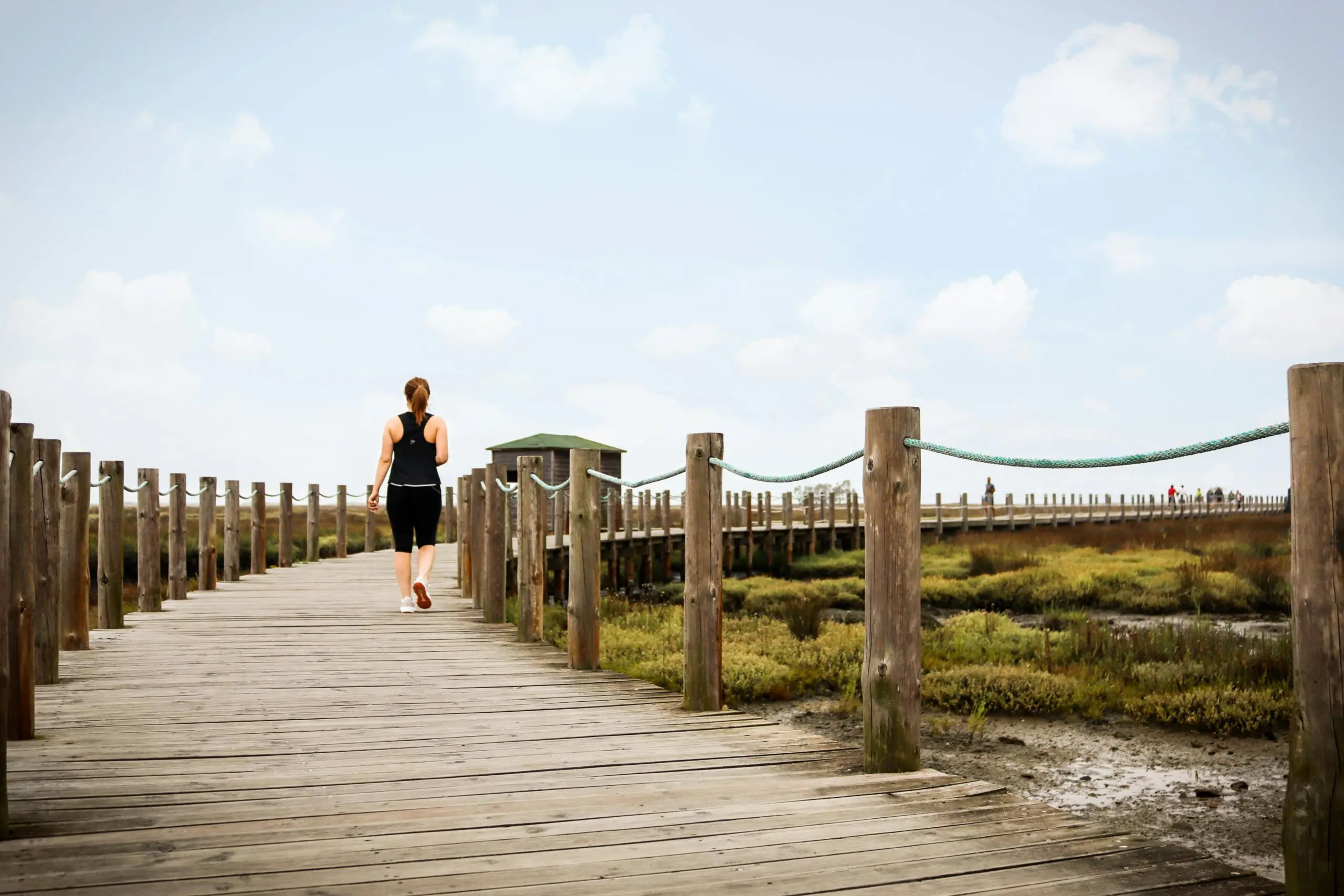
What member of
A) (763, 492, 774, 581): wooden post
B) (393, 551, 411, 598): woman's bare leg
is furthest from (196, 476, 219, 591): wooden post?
(763, 492, 774, 581): wooden post

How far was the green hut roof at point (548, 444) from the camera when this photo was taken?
37.9 meters

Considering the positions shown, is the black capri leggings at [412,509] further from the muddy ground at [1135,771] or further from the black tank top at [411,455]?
the muddy ground at [1135,771]

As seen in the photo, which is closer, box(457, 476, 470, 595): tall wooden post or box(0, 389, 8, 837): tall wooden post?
box(0, 389, 8, 837): tall wooden post

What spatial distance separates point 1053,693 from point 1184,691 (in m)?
1.17

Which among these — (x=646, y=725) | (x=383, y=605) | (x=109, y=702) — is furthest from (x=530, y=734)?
(x=383, y=605)

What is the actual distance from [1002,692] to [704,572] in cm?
475

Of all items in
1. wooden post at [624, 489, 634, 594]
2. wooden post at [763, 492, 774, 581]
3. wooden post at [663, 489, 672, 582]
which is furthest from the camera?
wooden post at [763, 492, 774, 581]

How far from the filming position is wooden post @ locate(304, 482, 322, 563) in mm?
19547

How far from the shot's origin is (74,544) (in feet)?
24.7

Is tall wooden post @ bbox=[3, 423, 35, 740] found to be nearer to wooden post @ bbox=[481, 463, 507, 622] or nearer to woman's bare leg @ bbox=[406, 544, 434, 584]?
woman's bare leg @ bbox=[406, 544, 434, 584]

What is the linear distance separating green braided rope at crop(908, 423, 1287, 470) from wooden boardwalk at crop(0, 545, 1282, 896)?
1175mm

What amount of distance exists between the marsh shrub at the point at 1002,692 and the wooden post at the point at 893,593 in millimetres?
5041

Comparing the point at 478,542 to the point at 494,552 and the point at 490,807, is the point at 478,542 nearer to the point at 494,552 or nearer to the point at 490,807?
the point at 494,552

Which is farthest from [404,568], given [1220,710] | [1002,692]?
[1220,710]
